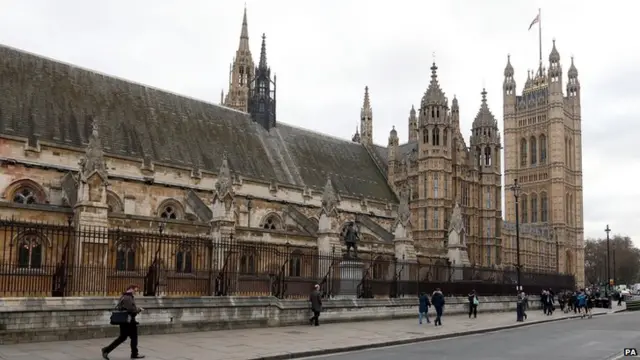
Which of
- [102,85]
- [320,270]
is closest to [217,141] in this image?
[102,85]

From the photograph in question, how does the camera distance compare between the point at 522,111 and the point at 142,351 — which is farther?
the point at 522,111

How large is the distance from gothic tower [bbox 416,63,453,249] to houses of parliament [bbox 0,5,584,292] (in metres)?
0.09

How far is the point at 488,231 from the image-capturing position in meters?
51.7

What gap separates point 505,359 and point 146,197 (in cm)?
2212

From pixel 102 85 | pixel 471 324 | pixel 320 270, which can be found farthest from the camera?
pixel 102 85

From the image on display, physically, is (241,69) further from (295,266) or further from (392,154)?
(295,266)

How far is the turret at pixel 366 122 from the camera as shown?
55.1 m

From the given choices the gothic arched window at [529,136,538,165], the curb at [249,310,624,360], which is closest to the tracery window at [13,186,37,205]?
the curb at [249,310,624,360]

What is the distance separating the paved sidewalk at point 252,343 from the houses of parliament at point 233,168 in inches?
236

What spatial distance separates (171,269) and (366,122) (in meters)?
38.0

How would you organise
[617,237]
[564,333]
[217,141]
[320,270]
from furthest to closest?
[617,237] < [217,141] < [320,270] < [564,333]

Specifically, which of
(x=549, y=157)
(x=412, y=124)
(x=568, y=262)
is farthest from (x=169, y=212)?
(x=549, y=157)

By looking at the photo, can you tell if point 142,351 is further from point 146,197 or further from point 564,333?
point 146,197

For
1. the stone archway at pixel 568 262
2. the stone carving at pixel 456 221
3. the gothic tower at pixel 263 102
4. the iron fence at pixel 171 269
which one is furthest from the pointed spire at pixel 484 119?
the stone archway at pixel 568 262
